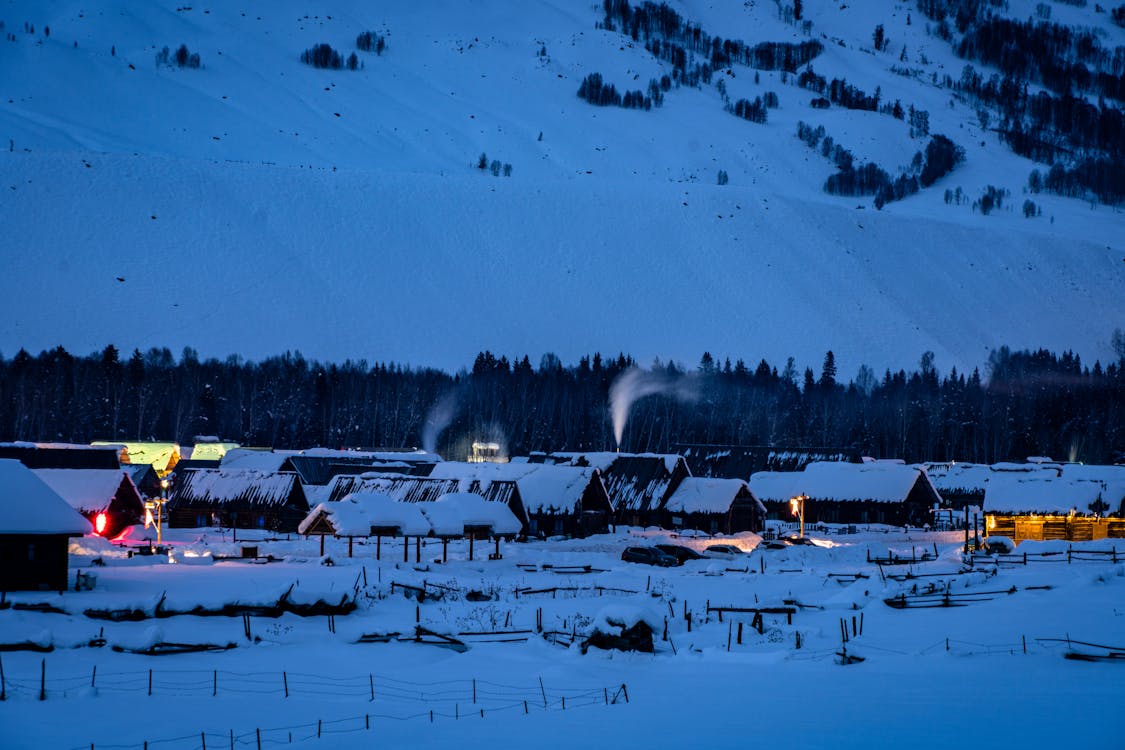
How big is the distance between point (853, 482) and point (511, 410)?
5633cm

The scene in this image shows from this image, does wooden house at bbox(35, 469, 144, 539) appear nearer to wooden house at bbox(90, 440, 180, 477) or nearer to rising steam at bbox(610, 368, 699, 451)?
wooden house at bbox(90, 440, 180, 477)

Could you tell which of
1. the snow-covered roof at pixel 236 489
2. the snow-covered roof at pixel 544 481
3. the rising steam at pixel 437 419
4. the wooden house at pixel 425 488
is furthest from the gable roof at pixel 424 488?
the rising steam at pixel 437 419

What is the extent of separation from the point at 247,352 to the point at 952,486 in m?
95.5

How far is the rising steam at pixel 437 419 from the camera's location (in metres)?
120

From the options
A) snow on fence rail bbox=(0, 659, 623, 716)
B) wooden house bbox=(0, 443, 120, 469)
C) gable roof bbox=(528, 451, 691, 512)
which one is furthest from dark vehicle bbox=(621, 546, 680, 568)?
wooden house bbox=(0, 443, 120, 469)

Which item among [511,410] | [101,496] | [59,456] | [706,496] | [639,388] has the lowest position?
[101,496]

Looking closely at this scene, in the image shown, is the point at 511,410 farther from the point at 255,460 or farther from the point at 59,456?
the point at 59,456

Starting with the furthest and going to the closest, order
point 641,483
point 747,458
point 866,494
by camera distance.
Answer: point 747,458
point 866,494
point 641,483

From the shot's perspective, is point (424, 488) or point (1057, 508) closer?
point (424, 488)

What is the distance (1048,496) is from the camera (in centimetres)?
5700

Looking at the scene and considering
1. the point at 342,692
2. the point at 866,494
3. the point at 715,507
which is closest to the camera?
the point at 342,692

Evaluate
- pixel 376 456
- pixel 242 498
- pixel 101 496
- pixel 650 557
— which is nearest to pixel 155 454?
pixel 376 456

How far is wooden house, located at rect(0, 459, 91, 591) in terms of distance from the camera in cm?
3112

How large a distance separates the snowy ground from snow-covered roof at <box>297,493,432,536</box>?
5478 mm
